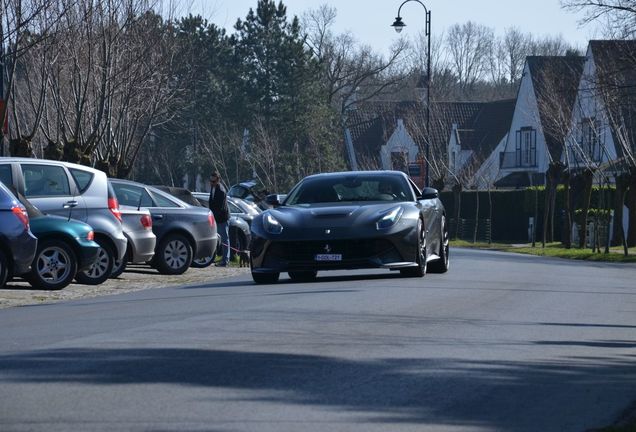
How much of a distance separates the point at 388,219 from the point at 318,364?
9.69 meters

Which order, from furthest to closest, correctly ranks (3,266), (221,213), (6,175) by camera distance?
(221,213)
(6,175)
(3,266)

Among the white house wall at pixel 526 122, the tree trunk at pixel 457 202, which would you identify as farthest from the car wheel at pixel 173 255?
the white house wall at pixel 526 122

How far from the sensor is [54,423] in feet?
24.3

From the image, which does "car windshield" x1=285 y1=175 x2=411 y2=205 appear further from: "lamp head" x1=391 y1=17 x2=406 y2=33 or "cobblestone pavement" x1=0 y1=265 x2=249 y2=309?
"lamp head" x1=391 y1=17 x2=406 y2=33

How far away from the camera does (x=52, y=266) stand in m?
20.1

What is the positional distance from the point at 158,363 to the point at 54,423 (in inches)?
90.6

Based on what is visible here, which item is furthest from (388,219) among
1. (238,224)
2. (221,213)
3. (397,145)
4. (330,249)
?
(397,145)

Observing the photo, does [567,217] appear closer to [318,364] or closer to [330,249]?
[330,249]

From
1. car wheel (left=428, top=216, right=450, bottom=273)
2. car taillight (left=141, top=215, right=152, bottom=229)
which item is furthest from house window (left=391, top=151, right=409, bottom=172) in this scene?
car wheel (left=428, top=216, right=450, bottom=273)

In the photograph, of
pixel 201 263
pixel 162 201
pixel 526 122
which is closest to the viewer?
pixel 162 201

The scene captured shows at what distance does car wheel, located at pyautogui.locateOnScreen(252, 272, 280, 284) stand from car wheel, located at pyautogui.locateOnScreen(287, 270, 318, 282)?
0.79 m

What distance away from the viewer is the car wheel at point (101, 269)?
21.8 metres

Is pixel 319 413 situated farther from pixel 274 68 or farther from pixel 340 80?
pixel 340 80

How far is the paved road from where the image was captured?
25.4ft
